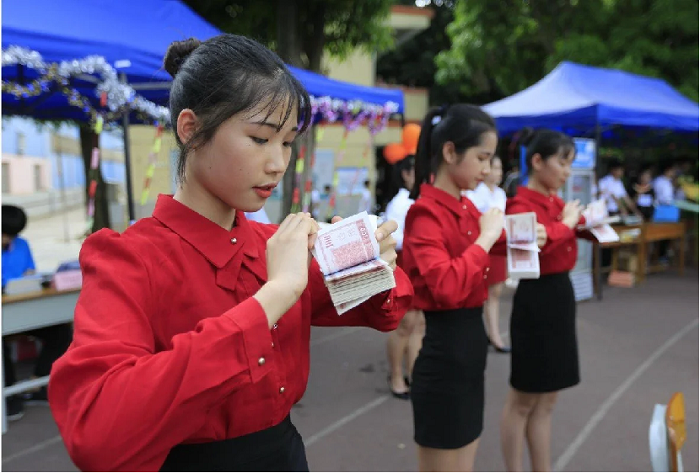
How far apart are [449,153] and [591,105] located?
5.75m

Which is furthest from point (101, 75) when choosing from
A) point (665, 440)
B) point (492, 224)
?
point (665, 440)

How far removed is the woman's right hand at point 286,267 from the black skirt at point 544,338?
1910 mm

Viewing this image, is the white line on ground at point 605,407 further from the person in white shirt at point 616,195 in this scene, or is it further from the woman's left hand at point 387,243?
the person in white shirt at point 616,195

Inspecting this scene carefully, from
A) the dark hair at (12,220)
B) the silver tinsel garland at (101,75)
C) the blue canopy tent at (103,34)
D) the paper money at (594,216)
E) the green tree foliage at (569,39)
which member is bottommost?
the dark hair at (12,220)

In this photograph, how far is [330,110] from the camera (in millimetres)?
6207

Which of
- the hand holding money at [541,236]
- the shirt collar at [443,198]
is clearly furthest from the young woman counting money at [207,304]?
the hand holding money at [541,236]

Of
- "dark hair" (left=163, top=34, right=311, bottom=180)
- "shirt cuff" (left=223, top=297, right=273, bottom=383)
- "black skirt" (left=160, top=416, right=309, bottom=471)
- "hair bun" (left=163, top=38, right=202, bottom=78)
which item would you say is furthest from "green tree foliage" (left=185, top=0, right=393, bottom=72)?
"shirt cuff" (left=223, top=297, right=273, bottom=383)

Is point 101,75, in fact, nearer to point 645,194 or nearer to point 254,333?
point 254,333

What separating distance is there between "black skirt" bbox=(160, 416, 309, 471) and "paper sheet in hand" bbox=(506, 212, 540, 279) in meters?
1.44

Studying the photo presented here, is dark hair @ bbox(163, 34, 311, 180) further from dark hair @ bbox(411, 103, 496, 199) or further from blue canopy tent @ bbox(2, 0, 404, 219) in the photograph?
blue canopy tent @ bbox(2, 0, 404, 219)

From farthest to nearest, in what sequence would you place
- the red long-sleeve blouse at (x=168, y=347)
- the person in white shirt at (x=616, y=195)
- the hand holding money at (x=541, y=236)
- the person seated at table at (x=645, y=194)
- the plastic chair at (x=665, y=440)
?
the person seated at table at (x=645, y=194) → the person in white shirt at (x=616, y=195) → the hand holding money at (x=541, y=236) → the plastic chair at (x=665, y=440) → the red long-sleeve blouse at (x=168, y=347)

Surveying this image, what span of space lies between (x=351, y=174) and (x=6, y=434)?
45.3ft

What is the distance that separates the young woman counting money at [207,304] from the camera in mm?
843

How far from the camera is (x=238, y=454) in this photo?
1095 mm
